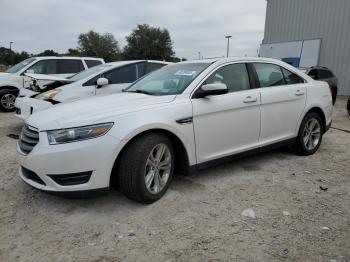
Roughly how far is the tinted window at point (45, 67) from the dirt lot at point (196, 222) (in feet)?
19.5

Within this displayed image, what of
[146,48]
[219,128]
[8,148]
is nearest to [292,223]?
[219,128]

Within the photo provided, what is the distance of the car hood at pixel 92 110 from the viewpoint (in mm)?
3135

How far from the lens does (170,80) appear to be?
13.7 ft

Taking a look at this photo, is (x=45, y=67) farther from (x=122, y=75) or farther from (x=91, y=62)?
(x=122, y=75)

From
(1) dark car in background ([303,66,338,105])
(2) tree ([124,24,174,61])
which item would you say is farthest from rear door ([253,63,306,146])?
(2) tree ([124,24,174,61])

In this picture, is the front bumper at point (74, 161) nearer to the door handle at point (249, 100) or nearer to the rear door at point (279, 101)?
the door handle at point (249, 100)

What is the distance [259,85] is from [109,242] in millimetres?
2848

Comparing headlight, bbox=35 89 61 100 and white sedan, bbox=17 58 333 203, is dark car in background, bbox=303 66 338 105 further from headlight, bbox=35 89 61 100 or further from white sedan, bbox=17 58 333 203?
headlight, bbox=35 89 61 100

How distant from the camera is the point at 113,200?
141 inches

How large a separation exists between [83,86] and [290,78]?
12.9 feet

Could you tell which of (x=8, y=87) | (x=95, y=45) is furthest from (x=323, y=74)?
(x=95, y=45)

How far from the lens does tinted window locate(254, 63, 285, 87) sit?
4.55 metres

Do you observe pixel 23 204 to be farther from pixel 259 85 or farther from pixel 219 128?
pixel 259 85

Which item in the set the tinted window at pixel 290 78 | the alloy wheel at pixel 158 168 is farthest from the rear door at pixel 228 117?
the tinted window at pixel 290 78
